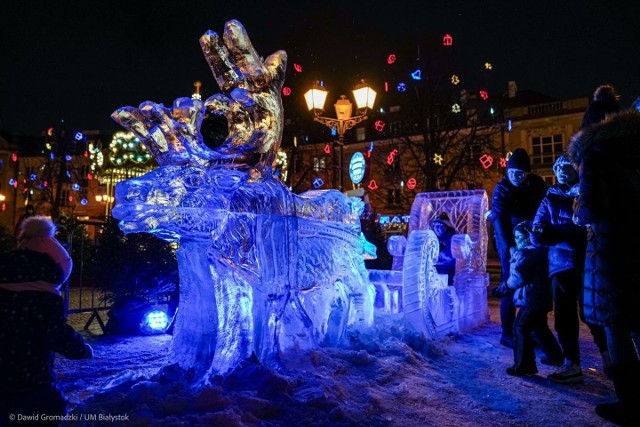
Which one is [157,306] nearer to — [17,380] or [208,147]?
[208,147]

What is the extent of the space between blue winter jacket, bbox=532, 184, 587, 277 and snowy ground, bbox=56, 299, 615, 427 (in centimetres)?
104

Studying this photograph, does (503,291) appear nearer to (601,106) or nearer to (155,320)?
(601,106)

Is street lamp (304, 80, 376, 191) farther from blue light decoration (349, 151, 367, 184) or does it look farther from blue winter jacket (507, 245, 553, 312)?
blue winter jacket (507, 245, 553, 312)

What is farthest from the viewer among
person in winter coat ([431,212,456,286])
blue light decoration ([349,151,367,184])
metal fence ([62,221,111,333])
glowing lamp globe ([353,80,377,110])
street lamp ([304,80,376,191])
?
blue light decoration ([349,151,367,184])

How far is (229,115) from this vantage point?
139 inches

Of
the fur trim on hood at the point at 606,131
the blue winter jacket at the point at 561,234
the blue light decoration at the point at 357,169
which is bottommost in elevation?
the blue winter jacket at the point at 561,234

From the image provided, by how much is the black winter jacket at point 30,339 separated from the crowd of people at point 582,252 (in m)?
3.29

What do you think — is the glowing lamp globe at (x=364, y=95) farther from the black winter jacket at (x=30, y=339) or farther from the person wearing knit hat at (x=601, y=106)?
the black winter jacket at (x=30, y=339)

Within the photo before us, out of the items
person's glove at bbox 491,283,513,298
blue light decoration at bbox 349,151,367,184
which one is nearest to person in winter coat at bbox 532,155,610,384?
person's glove at bbox 491,283,513,298

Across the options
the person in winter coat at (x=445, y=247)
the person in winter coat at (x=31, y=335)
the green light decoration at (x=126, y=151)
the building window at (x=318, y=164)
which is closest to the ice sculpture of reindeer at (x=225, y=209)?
the person in winter coat at (x=31, y=335)

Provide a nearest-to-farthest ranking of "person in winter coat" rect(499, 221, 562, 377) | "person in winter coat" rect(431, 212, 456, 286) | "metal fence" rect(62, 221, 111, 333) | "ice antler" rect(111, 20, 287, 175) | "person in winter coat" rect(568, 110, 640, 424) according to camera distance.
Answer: "person in winter coat" rect(568, 110, 640, 424) → "ice antler" rect(111, 20, 287, 175) → "person in winter coat" rect(499, 221, 562, 377) → "metal fence" rect(62, 221, 111, 333) → "person in winter coat" rect(431, 212, 456, 286)

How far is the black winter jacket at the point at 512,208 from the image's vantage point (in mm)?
5496

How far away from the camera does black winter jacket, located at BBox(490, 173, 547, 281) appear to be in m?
5.50

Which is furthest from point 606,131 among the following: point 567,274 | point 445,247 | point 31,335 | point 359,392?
point 445,247
